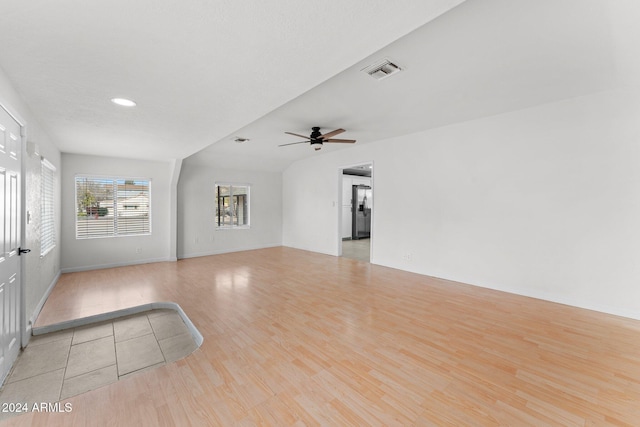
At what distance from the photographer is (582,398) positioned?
1786 mm

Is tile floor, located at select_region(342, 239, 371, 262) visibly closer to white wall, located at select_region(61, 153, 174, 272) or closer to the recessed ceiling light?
white wall, located at select_region(61, 153, 174, 272)

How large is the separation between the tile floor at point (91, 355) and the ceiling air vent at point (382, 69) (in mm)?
3378

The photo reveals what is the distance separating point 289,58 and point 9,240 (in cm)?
276

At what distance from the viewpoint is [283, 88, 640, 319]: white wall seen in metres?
3.12

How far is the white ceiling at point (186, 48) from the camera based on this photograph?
54.9 inches

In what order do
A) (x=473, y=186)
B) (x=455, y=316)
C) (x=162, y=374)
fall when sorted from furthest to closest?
(x=473, y=186) < (x=455, y=316) < (x=162, y=374)

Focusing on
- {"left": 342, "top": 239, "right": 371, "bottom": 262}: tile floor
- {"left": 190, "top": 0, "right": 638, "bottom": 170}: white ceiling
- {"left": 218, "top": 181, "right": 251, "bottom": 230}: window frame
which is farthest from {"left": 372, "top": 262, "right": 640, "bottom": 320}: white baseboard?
{"left": 218, "top": 181, "right": 251, "bottom": 230}: window frame

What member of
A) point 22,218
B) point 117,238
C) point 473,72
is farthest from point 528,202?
point 117,238

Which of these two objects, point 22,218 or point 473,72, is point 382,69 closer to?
point 473,72

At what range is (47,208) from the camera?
396 cm

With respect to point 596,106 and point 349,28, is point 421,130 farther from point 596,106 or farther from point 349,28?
point 349,28

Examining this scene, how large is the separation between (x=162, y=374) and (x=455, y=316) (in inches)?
120

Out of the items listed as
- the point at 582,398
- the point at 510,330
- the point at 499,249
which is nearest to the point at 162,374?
the point at 582,398

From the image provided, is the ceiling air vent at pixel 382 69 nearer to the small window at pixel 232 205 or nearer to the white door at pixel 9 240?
the white door at pixel 9 240
